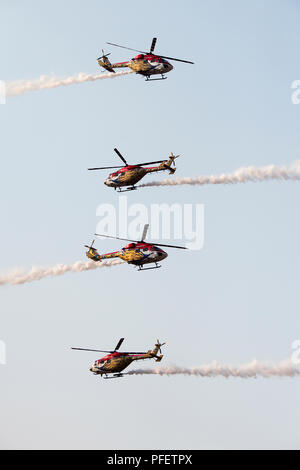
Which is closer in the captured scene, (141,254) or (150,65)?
(141,254)

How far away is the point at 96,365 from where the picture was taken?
103m

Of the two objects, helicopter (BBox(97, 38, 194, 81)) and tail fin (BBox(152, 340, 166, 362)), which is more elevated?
helicopter (BBox(97, 38, 194, 81))

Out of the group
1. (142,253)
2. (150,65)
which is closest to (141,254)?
(142,253)

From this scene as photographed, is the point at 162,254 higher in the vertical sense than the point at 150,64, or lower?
lower

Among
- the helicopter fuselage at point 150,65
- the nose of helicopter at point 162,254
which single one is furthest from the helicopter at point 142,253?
the helicopter fuselage at point 150,65

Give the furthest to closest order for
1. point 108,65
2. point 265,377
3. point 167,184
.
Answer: point 108,65 → point 167,184 → point 265,377

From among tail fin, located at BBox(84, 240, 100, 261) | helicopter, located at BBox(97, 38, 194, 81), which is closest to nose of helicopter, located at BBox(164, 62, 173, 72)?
helicopter, located at BBox(97, 38, 194, 81)

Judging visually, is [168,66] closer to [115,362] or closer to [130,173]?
[130,173]

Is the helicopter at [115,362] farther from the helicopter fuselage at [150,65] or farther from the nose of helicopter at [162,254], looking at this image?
the helicopter fuselage at [150,65]

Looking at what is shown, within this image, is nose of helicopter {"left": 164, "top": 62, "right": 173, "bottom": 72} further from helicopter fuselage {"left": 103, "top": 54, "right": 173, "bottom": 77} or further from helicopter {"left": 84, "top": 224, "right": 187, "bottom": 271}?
helicopter {"left": 84, "top": 224, "right": 187, "bottom": 271}

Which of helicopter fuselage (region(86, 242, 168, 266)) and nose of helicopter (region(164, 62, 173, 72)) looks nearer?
helicopter fuselage (region(86, 242, 168, 266))
